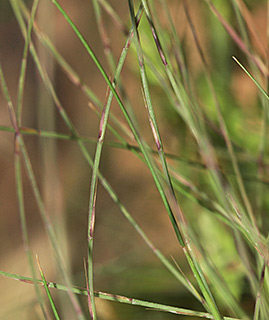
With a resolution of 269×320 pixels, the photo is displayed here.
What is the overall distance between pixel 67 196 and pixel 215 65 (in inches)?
7.8

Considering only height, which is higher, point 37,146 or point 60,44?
point 60,44

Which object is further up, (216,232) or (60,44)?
(60,44)

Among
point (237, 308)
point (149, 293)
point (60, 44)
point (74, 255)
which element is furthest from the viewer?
point (60, 44)

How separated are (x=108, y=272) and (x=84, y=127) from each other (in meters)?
0.23

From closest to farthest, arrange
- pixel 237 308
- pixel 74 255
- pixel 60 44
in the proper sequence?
pixel 237 308 < pixel 74 255 < pixel 60 44

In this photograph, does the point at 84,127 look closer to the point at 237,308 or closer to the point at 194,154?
the point at 194,154

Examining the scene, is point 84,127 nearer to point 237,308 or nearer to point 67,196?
point 67,196

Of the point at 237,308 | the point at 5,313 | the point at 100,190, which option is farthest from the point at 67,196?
the point at 237,308

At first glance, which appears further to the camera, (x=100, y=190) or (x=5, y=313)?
(x=100, y=190)

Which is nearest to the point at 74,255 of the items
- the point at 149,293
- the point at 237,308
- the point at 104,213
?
the point at 104,213

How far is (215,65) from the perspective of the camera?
15.5 inches

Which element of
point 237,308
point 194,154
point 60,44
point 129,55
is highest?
point 60,44

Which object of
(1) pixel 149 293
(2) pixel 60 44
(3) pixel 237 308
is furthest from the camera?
(2) pixel 60 44

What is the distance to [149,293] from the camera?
0.31 metres
